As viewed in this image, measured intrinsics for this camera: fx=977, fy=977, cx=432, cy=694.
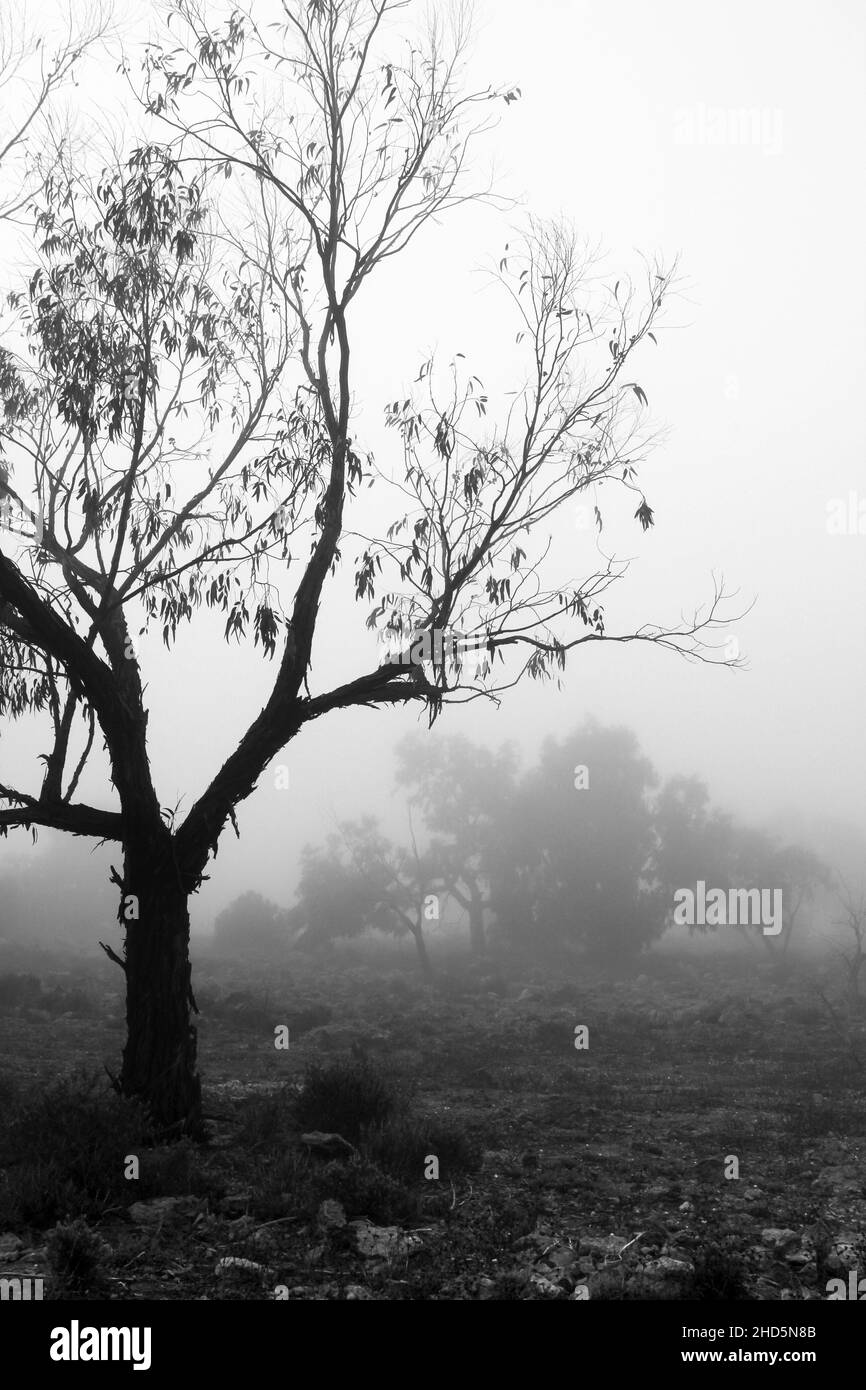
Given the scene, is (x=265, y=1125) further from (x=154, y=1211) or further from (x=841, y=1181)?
(x=841, y=1181)

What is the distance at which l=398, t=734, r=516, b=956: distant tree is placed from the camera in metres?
Answer: 53.2

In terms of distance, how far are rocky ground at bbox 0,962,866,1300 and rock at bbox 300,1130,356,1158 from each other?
0.02 meters

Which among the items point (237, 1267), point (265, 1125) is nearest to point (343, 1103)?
point (265, 1125)

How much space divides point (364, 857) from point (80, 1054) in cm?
3430

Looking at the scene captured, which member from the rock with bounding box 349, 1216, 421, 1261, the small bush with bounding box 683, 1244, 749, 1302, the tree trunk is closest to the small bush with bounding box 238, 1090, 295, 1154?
the tree trunk

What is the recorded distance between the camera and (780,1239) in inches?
320

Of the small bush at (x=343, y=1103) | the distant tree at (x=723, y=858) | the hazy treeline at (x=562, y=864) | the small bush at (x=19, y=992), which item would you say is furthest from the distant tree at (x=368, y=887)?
the small bush at (x=343, y=1103)

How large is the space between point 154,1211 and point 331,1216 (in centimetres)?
148

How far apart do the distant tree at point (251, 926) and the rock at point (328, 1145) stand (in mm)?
48045

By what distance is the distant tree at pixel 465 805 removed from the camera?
53.2 metres

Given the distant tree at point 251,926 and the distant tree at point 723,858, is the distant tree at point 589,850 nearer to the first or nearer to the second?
the distant tree at point 723,858

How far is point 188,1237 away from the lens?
7.69m
